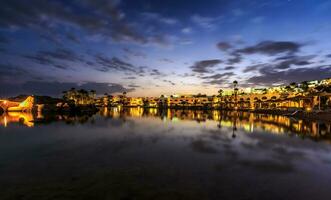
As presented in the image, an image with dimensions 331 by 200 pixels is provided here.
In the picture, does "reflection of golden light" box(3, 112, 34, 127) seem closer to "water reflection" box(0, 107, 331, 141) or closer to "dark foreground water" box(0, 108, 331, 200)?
"water reflection" box(0, 107, 331, 141)

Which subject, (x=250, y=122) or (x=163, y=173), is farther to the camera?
(x=250, y=122)

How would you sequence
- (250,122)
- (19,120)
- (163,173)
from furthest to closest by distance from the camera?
(250,122) → (19,120) → (163,173)

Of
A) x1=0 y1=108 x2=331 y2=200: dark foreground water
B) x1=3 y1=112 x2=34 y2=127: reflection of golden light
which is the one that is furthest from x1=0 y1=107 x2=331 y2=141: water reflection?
x1=0 y1=108 x2=331 y2=200: dark foreground water

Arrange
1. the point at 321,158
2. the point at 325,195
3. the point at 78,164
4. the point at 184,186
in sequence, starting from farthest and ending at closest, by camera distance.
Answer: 1. the point at 321,158
2. the point at 78,164
3. the point at 184,186
4. the point at 325,195

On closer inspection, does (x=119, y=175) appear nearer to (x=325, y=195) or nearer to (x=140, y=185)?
(x=140, y=185)

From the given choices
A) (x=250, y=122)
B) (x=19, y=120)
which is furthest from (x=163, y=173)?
(x=19, y=120)

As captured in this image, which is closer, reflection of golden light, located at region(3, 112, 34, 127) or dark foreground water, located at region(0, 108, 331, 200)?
dark foreground water, located at region(0, 108, 331, 200)

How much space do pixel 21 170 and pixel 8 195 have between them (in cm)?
398

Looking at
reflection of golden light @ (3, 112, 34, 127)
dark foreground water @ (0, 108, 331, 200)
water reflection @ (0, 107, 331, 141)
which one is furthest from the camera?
reflection of golden light @ (3, 112, 34, 127)

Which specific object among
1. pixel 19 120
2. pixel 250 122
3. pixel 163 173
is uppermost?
pixel 19 120

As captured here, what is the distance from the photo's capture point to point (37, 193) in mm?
9172

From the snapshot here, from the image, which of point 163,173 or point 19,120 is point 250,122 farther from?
point 19,120

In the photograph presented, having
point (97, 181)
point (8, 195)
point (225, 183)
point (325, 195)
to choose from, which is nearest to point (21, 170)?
point (8, 195)

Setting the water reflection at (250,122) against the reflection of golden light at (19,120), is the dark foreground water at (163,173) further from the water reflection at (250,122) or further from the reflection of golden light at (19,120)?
the reflection of golden light at (19,120)
